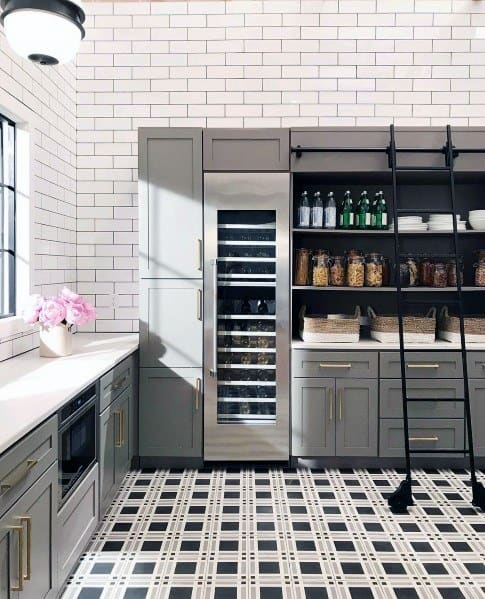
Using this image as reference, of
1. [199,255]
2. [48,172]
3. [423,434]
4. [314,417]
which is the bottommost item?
[423,434]

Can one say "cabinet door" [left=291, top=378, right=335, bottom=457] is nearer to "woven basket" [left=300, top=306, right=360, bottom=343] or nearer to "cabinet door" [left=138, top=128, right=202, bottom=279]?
"woven basket" [left=300, top=306, right=360, bottom=343]

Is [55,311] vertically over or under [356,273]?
under

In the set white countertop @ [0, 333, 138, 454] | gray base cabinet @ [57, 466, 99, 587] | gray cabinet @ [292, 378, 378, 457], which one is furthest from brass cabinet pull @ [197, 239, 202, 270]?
gray base cabinet @ [57, 466, 99, 587]

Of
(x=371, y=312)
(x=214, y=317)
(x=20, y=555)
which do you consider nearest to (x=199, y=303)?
(x=214, y=317)

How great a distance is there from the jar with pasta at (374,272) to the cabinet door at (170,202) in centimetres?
126

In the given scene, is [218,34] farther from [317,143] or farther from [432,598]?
[432,598]

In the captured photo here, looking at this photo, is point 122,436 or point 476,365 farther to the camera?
point 476,365

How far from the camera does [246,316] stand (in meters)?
3.93

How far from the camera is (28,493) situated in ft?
6.23

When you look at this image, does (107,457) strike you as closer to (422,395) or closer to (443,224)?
(422,395)

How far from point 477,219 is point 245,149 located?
177 centimetres

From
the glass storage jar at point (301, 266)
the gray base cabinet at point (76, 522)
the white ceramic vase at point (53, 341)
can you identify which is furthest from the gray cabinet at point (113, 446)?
the glass storage jar at point (301, 266)

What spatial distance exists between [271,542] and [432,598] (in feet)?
2.75

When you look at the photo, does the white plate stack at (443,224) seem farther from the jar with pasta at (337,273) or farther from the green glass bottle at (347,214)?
the jar with pasta at (337,273)
